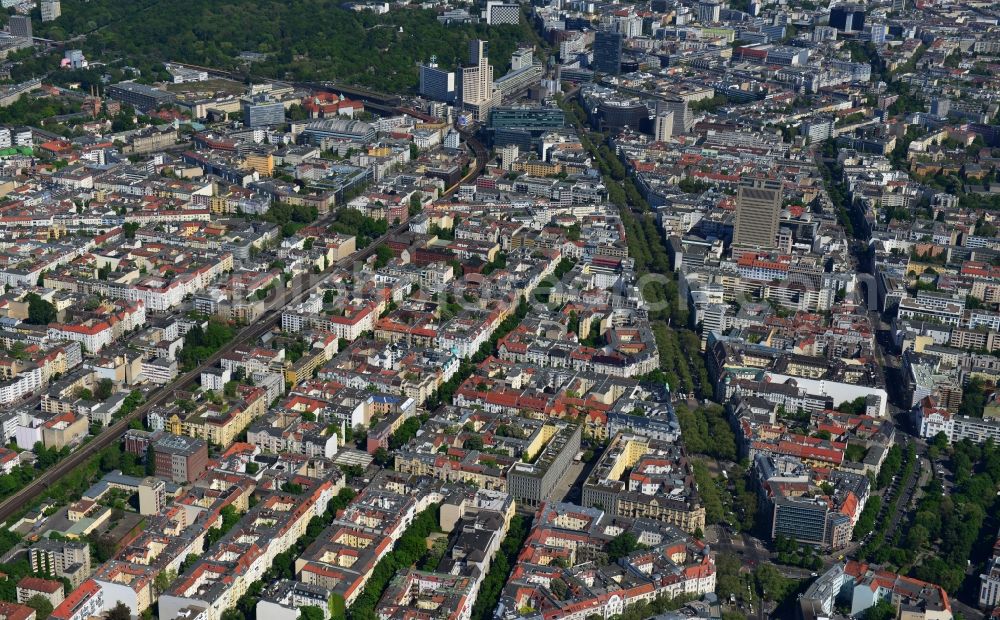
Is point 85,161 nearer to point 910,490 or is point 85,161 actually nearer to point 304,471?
point 304,471

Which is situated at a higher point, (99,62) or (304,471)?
(99,62)

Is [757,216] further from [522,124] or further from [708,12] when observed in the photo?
[708,12]

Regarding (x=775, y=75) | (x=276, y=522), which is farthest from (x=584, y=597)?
(x=775, y=75)

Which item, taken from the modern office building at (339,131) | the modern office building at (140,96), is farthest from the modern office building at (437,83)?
the modern office building at (140,96)

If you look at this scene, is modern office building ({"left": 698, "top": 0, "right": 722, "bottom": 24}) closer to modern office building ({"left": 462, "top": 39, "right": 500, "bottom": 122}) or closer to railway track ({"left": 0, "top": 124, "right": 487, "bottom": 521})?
modern office building ({"left": 462, "top": 39, "right": 500, "bottom": 122})

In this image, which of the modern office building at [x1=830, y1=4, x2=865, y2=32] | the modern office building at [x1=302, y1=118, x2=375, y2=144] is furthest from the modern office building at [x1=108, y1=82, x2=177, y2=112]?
the modern office building at [x1=830, y1=4, x2=865, y2=32]

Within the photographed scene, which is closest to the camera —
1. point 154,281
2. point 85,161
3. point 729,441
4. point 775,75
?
point 729,441
